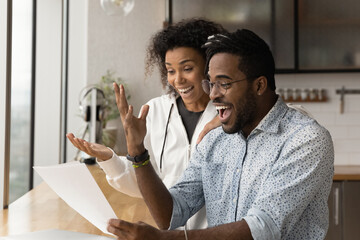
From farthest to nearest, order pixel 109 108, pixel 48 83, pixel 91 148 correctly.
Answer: pixel 109 108 < pixel 48 83 < pixel 91 148

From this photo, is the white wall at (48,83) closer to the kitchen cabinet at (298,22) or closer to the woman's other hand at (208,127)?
the kitchen cabinet at (298,22)

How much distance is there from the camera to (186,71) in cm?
196

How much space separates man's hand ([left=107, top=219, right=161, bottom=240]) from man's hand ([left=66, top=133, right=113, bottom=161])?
464 millimetres

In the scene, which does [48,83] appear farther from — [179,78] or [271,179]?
[271,179]

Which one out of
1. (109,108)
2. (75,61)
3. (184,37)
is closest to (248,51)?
(184,37)

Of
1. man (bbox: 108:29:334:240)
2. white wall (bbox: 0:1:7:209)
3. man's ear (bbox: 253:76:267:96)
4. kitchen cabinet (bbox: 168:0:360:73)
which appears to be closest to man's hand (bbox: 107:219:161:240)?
man (bbox: 108:29:334:240)

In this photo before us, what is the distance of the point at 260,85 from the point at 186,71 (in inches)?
20.9

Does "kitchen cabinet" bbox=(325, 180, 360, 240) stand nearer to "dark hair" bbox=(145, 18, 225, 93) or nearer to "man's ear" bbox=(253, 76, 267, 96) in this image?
"dark hair" bbox=(145, 18, 225, 93)

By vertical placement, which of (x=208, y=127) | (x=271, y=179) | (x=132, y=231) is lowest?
(x=132, y=231)

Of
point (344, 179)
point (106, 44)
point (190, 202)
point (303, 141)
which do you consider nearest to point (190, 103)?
point (190, 202)

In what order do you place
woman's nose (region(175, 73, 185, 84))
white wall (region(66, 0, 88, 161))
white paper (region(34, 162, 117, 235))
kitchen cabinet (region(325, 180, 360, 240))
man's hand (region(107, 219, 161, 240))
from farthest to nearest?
white wall (region(66, 0, 88, 161)) → kitchen cabinet (region(325, 180, 360, 240)) → woman's nose (region(175, 73, 185, 84)) → white paper (region(34, 162, 117, 235)) → man's hand (region(107, 219, 161, 240))

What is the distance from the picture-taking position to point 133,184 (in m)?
1.85

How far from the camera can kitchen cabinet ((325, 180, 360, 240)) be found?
3697 mm

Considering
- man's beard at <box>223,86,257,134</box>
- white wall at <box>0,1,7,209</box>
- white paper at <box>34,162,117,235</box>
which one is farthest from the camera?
white wall at <box>0,1,7,209</box>
